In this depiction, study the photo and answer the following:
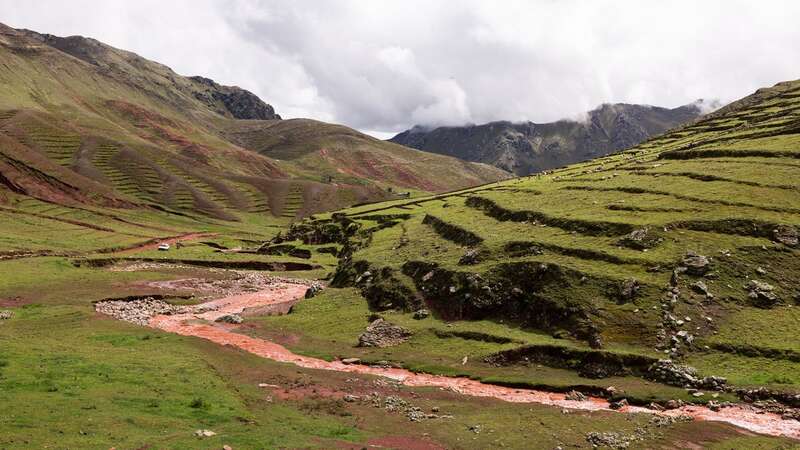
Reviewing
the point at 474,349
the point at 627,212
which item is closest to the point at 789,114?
the point at 627,212

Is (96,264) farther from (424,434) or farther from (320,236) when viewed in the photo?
(424,434)

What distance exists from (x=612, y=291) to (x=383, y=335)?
22915 millimetres

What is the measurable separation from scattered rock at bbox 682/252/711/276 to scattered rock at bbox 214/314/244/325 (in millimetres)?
50153

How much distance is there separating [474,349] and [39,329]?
43377 millimetres

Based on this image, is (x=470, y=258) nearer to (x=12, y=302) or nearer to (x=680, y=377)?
(x=680, y=377)

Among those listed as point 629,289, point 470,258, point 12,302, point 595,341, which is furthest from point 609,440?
point 12,302

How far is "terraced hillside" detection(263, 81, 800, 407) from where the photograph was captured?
44250 millimetres

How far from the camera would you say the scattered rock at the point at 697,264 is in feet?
170

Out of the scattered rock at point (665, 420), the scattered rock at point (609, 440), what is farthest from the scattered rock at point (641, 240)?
the scattered rock at point (609, 440)

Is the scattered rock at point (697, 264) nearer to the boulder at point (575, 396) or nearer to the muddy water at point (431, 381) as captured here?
the muddy water at point (431, 381)

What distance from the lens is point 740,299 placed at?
161 feet

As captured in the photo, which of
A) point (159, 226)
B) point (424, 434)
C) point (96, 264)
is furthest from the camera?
point (159, 226)

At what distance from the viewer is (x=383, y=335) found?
56156 mm

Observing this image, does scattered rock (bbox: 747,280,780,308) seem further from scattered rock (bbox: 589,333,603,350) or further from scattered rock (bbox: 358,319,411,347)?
scattered rock (bbox: 358,319,411,347)
